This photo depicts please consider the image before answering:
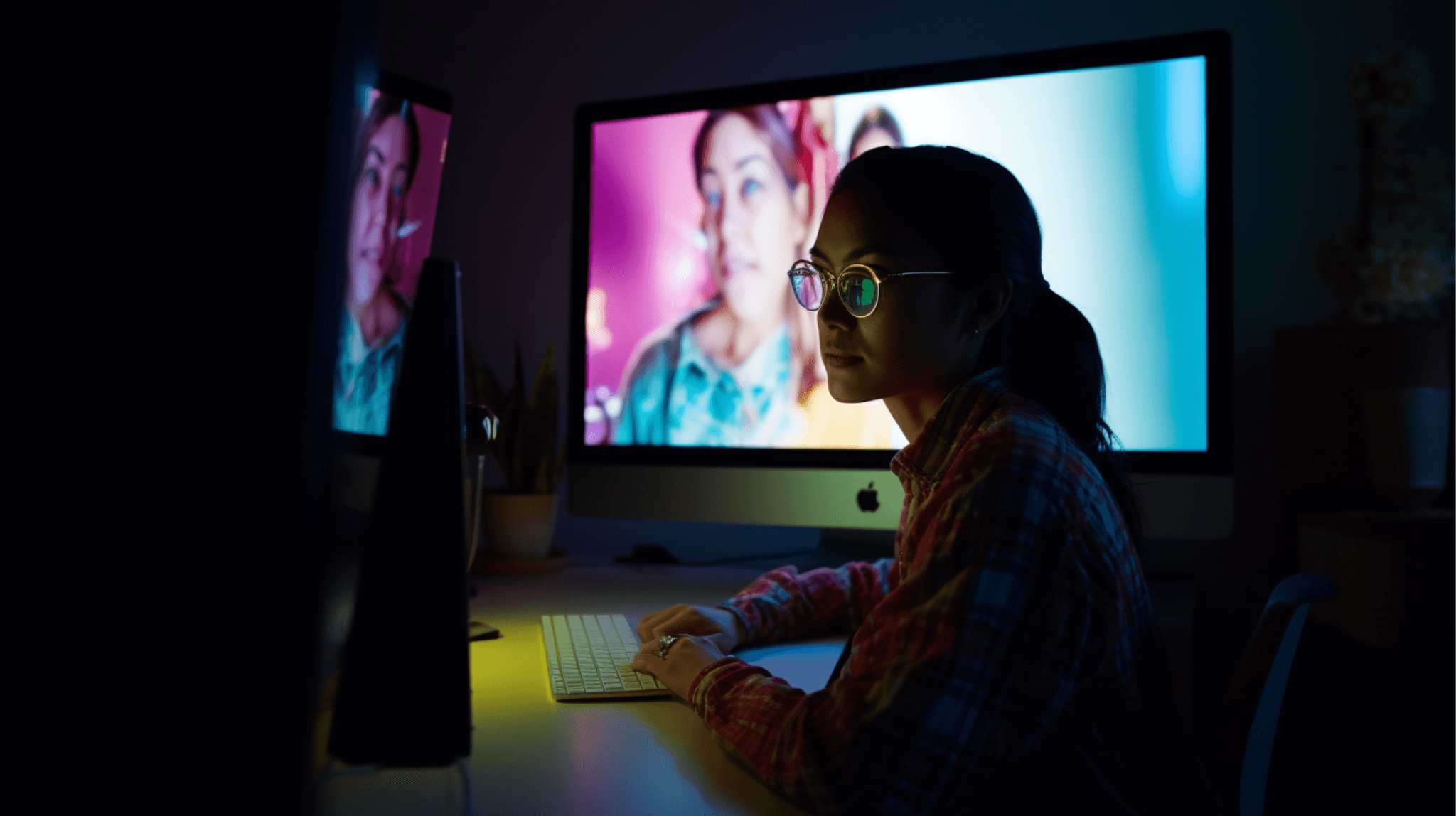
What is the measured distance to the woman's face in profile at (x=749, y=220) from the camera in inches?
45.2

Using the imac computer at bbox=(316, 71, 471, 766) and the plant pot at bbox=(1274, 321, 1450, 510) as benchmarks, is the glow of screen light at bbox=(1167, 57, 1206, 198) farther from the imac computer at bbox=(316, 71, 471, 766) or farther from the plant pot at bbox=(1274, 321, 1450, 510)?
the imac computer at bbox=(316, 71, 471, 766)

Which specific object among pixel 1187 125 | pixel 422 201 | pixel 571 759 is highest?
pixel 1187 125

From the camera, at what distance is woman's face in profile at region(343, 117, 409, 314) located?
25cm

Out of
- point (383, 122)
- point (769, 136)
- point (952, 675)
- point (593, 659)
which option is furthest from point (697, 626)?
point (769, 136)

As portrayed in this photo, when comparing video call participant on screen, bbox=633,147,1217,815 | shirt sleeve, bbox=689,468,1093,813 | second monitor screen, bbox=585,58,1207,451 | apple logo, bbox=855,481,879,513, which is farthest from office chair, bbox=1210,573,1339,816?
apple logo, bbox=855,481,879,513

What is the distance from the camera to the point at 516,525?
4.25 feet

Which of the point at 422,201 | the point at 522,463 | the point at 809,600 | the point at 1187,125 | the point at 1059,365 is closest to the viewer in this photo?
the point at 422,201

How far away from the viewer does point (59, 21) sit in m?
0.22

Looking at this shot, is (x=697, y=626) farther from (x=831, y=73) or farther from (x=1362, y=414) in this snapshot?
(x=831, y=73)

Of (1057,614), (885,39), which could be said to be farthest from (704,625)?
(885,39)

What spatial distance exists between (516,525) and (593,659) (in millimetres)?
584

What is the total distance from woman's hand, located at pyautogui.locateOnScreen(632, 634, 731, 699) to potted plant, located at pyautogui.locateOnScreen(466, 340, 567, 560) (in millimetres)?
614

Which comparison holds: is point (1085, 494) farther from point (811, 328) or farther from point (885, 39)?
point (885, 39)

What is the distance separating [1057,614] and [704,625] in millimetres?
401
